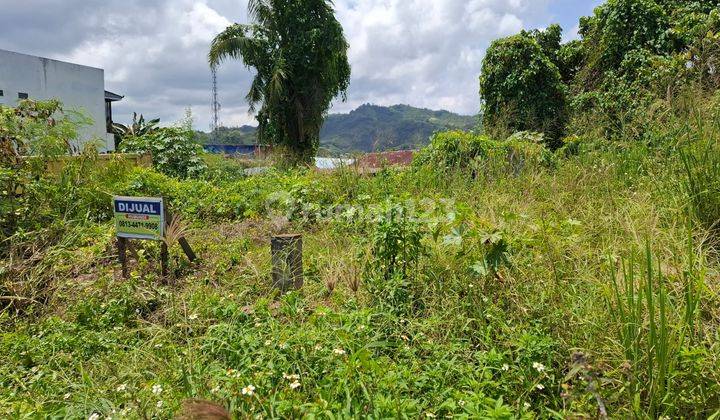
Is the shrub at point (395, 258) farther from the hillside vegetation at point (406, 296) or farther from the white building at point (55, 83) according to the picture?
the white building at point (55, 83)

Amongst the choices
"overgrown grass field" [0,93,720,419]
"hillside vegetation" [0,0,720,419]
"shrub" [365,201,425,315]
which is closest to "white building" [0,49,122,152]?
"hillside vegetation" [0,0,720,419]

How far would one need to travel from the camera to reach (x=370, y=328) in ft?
7.41

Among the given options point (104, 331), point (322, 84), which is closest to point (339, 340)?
point (104, 331)

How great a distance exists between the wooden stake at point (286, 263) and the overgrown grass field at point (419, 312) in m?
0.12

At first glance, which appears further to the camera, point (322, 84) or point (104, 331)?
point (322, 84)

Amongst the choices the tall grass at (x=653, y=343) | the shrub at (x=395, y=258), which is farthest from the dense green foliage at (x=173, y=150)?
the tall grass at (x=653, y=343)

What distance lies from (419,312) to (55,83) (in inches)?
894

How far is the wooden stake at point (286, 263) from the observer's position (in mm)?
2977

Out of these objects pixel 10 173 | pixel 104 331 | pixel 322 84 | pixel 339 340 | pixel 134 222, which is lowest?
pixel 104 331

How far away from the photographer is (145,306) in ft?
9.78

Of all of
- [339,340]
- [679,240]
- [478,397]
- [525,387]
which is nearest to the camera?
[478,397]

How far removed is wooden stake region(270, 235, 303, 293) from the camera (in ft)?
9.77

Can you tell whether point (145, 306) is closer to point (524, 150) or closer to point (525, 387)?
point (525, 387)

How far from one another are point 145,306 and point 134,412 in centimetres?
136
